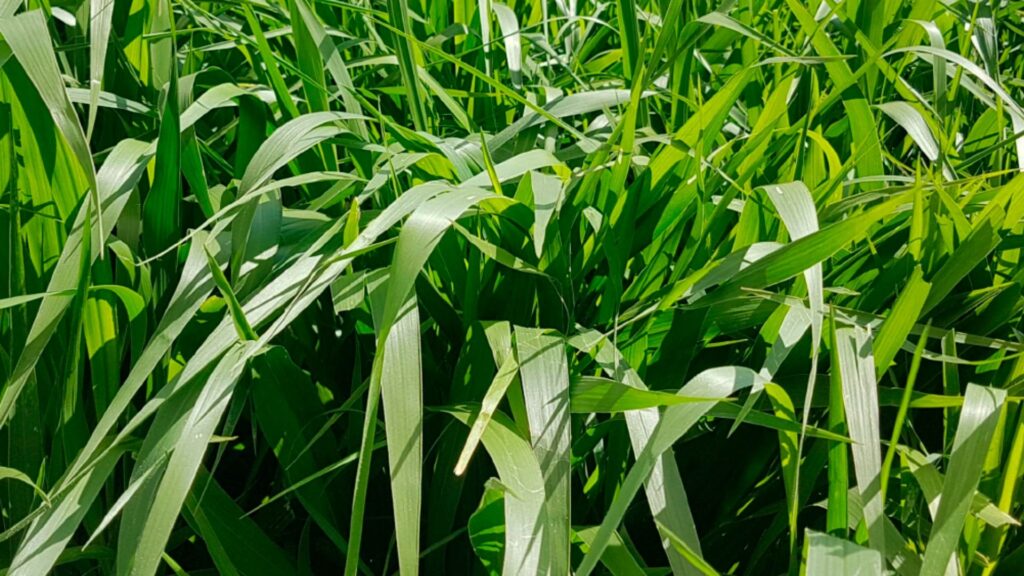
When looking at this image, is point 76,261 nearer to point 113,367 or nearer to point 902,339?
point 113,367

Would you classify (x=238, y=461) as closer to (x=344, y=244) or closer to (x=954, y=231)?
(x=344, y=244)

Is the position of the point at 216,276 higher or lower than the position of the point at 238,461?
higher

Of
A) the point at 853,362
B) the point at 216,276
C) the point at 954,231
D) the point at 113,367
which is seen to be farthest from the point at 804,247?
the point at 113,367

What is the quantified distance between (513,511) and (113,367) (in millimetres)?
292

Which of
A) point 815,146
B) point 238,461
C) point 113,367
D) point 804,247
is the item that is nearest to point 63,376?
point 113,367

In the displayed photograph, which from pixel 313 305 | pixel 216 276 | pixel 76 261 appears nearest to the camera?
pixel 216 276

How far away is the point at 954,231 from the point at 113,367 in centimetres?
57

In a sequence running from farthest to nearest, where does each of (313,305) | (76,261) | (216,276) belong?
(313,305) < (76,261) < (216,276)

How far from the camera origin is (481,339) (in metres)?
0.64

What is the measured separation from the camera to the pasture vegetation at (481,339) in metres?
0.54

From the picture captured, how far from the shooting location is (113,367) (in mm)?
646

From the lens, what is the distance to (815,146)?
0.80 m

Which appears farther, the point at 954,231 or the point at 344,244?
the point at 954,231

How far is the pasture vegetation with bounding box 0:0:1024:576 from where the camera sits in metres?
0.54
